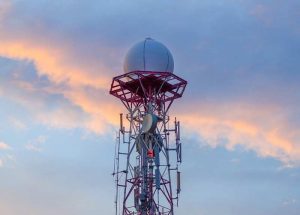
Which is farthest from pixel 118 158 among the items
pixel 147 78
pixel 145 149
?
pixel 147 78

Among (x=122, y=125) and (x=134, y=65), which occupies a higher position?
(x=134, y=65)

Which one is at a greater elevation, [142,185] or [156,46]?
[156,46]

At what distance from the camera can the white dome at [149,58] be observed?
271ft

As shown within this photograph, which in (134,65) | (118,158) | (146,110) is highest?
(134,65)

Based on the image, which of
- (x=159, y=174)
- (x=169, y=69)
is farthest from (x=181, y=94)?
(x=159, y=174)

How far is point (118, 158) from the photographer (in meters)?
82.1

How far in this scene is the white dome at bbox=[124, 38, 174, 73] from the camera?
82.7 m

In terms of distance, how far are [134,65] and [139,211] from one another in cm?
1752

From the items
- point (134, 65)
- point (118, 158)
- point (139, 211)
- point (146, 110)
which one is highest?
point (134, 65)

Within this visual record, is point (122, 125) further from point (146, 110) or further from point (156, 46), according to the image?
point (156, 46)

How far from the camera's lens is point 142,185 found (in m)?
79.9

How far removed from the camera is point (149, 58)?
82.8m

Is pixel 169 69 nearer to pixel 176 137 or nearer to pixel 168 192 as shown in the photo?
pixel 176 137

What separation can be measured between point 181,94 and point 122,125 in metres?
8.16
